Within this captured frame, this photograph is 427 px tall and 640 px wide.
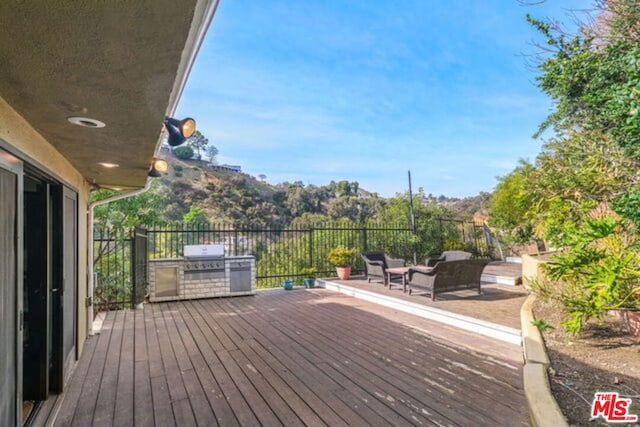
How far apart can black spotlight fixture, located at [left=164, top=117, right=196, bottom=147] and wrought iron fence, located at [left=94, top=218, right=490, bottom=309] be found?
4223 mm

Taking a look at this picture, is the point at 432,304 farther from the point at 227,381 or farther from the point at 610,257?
the point at 227,381

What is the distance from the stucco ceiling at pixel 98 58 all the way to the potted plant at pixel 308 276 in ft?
21.6

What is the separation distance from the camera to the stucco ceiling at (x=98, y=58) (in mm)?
1032

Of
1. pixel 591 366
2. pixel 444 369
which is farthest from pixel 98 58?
pixel 591 366

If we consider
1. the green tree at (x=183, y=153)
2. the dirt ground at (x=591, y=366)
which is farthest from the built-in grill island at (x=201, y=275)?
the green tree at (x=183, y=153)

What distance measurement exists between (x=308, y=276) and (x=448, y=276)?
3.80 meters

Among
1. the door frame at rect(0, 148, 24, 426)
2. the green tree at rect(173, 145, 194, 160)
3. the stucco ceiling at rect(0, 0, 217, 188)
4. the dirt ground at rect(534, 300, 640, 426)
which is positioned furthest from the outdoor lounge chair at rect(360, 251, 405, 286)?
the green tree at rect(173, 145, 194, 160)

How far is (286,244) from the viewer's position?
30.8 feet

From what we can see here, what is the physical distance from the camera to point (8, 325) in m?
1.77

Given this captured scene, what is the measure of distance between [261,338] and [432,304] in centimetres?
286

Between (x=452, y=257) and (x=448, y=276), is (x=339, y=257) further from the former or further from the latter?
(x=448, y=276)

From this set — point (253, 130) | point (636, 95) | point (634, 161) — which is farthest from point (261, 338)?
point (253, 130)

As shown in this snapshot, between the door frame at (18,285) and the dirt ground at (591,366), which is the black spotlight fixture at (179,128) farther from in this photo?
the dirt ground at (591,366)

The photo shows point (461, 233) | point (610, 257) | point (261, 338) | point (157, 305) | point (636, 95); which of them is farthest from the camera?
point (461, 233)
